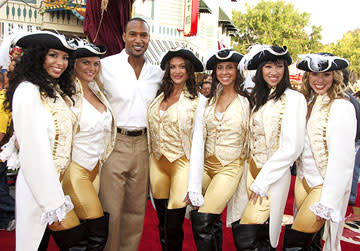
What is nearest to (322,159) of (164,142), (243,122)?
(243,122)

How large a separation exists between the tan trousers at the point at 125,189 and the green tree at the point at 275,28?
25.3 m

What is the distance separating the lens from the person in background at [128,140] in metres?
3.34

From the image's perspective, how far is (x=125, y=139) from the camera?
3373 mm

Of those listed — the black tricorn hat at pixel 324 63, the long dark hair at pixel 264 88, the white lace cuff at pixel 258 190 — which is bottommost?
the white lace cuff at pixel 258 190

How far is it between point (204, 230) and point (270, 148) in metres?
0.87

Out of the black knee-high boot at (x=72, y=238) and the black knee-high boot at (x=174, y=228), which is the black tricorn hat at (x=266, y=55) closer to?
the black knee-high boot at (x=174, y=228)

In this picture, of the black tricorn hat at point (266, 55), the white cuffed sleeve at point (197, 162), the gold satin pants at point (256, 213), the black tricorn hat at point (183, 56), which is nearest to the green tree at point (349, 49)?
the black tricorn hat at point (183, 56)

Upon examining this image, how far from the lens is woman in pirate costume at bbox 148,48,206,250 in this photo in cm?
325

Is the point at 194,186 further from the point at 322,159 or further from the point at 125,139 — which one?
the point at 322,159

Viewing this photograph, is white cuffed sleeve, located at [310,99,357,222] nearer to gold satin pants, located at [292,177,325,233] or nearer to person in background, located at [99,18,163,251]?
gold satin pants, located at [292,177,325,233]

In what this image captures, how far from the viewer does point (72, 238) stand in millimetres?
2590

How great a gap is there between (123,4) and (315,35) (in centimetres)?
2989

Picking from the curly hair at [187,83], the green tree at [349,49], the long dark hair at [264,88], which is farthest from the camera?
the green tree at [349,49]

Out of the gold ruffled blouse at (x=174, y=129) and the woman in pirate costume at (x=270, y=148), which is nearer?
the woman in pirate costume at (x=270, y=148)
